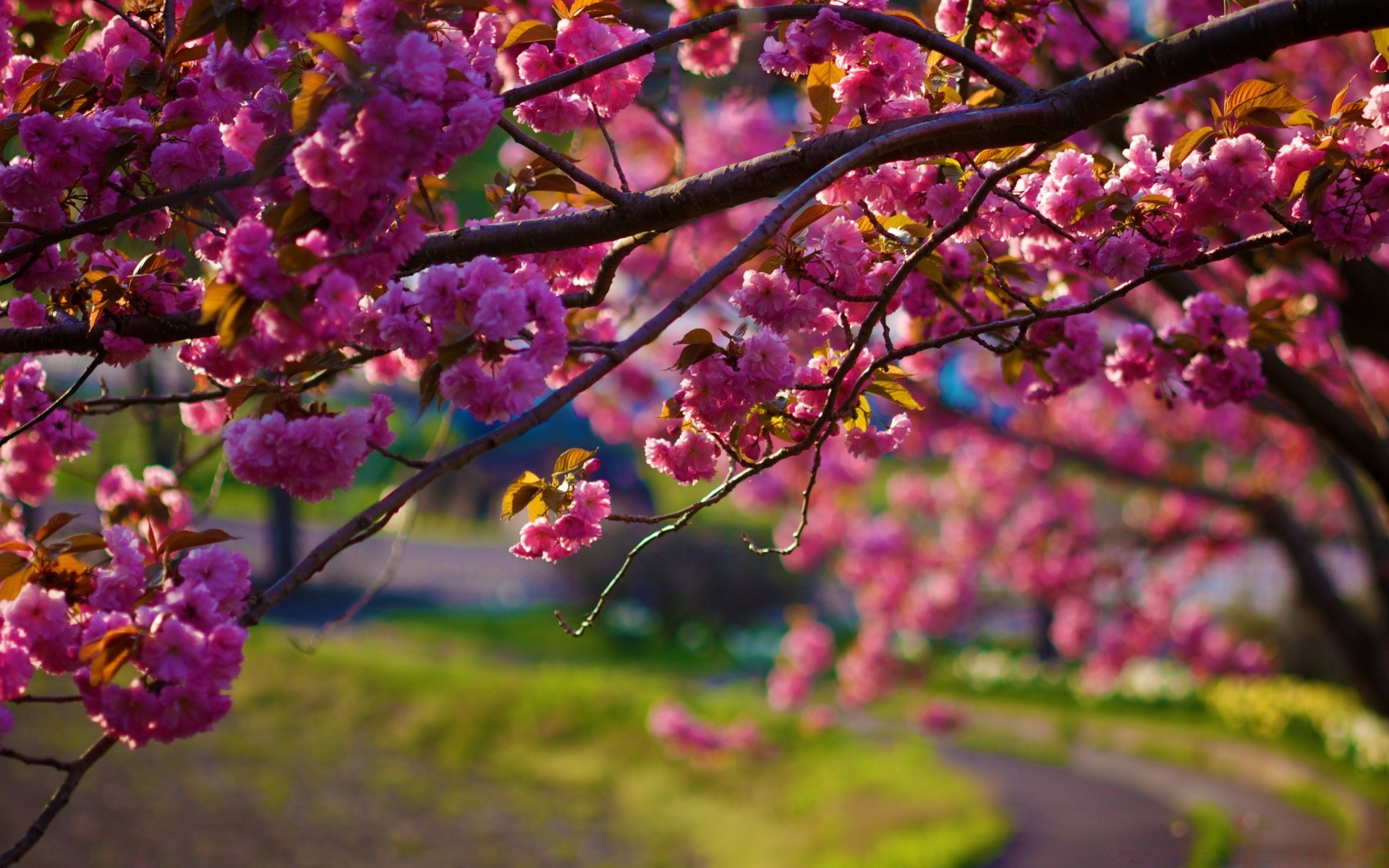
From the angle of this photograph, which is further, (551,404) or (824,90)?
(824,90)

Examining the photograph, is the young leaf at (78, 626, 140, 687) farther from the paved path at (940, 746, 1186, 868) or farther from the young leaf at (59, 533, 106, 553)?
the paved path at (940, 746, 1186, 868)

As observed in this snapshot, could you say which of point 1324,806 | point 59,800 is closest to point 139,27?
point 59,800

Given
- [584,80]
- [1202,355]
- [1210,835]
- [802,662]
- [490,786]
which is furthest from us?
[802,662]

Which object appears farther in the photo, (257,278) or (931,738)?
(931,738)

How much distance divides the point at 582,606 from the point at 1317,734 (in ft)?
32.9

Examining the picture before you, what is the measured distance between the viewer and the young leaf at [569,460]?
1785mm

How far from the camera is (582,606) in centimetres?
1590

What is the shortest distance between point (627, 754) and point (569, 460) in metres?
7.91

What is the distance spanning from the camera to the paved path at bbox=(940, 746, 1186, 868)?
622 centimetres

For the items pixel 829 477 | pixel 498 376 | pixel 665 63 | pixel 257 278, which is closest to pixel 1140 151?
pixel 498 376

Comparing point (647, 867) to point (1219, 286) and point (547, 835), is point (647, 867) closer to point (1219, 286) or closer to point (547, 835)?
point (547, 835)

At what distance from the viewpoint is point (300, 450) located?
1.57 meters

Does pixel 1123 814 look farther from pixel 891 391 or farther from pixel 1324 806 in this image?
pixel 891 391

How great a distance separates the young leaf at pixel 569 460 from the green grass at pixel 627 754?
5236mm
